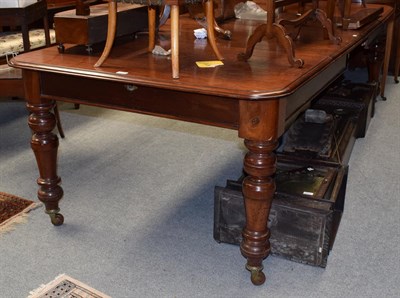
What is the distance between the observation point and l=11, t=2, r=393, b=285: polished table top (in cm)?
169

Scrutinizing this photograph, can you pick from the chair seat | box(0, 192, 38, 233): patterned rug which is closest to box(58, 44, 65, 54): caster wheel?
box(0, 192, 38, 233): patterned rug

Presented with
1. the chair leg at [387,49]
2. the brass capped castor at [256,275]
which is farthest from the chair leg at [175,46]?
the chair leg at [387,49]

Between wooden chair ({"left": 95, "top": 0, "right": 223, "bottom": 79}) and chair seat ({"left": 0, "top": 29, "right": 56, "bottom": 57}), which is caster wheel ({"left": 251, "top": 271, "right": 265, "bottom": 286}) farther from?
chair seat ({"left": 0, "top": 29, "right": 56, "bottom": 57})

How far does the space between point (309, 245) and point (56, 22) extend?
1326 mm

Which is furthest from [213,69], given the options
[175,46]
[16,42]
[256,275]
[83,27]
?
[16,42]

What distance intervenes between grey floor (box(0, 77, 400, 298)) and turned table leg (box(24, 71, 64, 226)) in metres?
0.15

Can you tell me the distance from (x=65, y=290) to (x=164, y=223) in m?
0.60

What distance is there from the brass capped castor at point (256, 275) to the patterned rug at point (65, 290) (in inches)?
21.0

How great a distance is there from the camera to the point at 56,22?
6.76ft

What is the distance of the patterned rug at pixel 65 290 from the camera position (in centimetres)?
189

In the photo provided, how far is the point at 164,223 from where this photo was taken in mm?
2385

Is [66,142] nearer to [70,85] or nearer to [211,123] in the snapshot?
[70,85]

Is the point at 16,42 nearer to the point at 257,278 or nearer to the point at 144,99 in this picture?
the point at 144,99

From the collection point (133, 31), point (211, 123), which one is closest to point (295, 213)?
point (211, 123)
